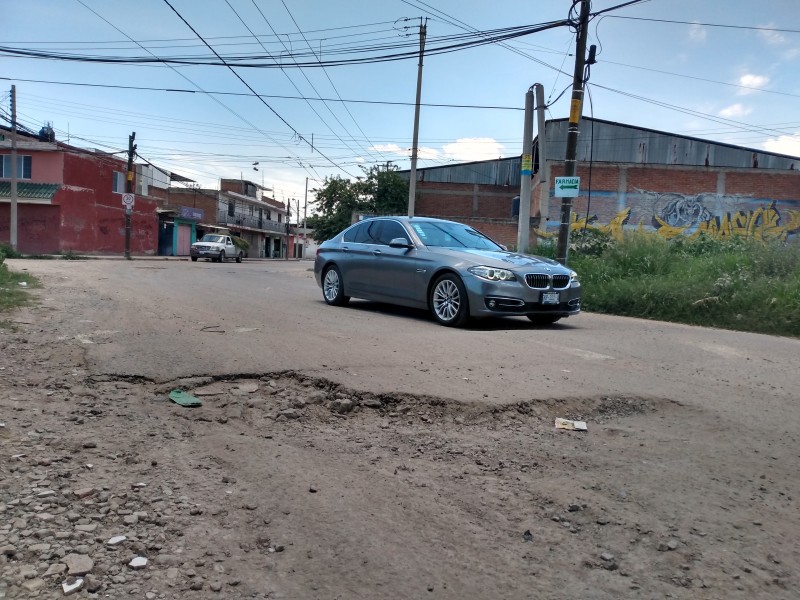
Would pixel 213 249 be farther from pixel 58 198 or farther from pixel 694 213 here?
pixel 694 213

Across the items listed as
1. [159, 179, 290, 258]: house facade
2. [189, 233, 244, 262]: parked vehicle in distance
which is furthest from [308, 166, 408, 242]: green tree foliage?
[159, 179, 290, 258]: house facade

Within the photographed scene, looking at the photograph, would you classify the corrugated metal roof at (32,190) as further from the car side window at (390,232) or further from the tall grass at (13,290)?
the car side window at (390,232)

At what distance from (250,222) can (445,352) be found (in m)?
68.2

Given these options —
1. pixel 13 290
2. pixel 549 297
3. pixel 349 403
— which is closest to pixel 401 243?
pixel 549 297

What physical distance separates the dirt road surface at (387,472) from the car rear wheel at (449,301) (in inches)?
64.5

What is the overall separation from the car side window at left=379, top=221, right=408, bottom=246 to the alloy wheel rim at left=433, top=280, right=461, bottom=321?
1.27 metres

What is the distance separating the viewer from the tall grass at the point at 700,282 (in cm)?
955

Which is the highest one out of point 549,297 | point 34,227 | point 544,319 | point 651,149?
point 651,149

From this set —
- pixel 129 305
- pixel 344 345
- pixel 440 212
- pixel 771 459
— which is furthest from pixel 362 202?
pixel 771 459

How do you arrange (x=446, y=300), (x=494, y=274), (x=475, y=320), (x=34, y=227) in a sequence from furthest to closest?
(x=34, y=227) < (x=475, y=320) < (x=446, y=300) < (x=494, y=274)

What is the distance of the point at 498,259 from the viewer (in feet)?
26.3

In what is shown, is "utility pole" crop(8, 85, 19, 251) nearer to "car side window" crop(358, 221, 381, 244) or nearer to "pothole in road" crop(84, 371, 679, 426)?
"car side window" crop(358, 221, 381, 244)

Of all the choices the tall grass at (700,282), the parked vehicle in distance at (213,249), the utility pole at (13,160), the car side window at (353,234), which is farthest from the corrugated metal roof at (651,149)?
the utility pole at (13,160)

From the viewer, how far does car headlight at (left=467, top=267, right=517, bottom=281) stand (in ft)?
25.5
